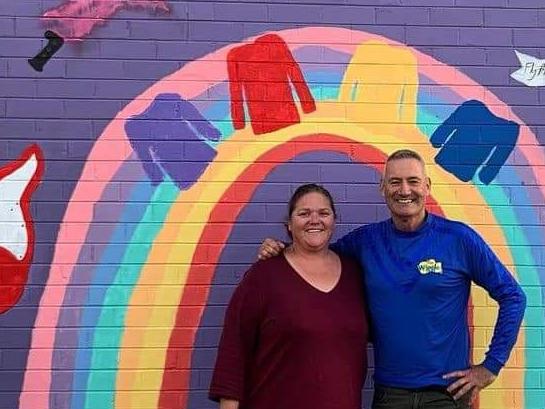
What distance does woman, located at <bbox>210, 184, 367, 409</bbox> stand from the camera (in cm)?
322

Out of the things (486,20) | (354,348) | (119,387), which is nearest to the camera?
(354,348)

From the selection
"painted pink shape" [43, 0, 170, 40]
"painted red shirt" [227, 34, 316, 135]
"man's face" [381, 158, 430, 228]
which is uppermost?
"painted pink shape" [43, 0, 170, 40]

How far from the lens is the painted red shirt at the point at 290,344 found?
3.22 meters

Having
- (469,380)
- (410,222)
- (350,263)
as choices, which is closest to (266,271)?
(350,263)

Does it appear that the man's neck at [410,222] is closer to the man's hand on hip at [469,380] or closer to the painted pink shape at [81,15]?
the man's hand on hip at [469,380]

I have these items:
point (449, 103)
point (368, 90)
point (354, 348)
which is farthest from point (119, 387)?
point (449, 103)

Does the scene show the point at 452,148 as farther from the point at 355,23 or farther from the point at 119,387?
the point at 119,387

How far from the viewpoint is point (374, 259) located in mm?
3441

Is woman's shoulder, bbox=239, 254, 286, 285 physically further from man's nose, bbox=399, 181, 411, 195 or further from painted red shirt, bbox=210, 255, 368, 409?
man's nose, bbox=399, 181, 411, 195

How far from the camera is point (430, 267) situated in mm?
3309

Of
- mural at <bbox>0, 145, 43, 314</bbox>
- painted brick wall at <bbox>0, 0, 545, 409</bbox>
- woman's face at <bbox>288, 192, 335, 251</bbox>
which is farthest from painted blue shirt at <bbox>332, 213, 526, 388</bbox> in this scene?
mural at <bbox>0, 145, 43, 314</bbox>

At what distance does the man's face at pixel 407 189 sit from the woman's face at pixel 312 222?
275 millimetres

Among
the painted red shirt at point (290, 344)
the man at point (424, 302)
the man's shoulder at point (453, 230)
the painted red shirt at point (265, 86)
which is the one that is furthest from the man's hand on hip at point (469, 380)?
the painted red shirt at point (265, 86)

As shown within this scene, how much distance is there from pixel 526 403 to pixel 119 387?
2108 millimetres
